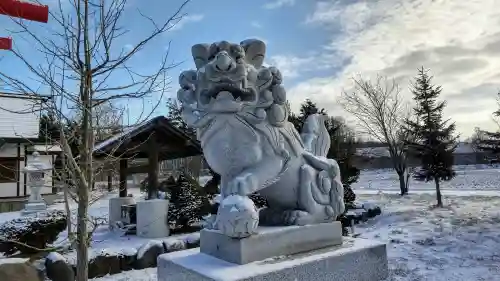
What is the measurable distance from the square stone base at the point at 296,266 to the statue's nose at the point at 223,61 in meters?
1.18

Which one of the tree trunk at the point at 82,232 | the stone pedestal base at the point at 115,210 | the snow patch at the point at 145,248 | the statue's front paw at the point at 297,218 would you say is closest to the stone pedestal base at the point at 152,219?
the stone pedestal base at the point at 115,210

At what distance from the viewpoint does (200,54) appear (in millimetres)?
2264

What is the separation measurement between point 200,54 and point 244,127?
0.55m

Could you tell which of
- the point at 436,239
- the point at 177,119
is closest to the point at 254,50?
the point at 436,239

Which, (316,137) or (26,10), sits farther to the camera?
(26,10)

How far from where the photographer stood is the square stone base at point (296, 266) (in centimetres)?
200

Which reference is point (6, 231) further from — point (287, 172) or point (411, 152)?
point (411, 152)

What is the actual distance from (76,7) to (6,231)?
4.38 m

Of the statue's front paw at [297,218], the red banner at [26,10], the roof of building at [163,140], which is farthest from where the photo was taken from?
the roof of building at [163,140]

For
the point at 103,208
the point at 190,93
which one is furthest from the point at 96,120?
the point at 103,208

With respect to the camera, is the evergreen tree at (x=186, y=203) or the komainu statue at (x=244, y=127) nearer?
the komainu statue at (x=244, y=127)

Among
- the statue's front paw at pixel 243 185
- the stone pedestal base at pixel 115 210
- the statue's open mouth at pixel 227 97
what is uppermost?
the statue's open mouth at pixel 227 97

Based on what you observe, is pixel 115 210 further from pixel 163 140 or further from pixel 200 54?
pixel 200 54

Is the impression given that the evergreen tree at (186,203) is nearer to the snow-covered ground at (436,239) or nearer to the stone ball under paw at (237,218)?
the snow-covered ground at (436,239)
